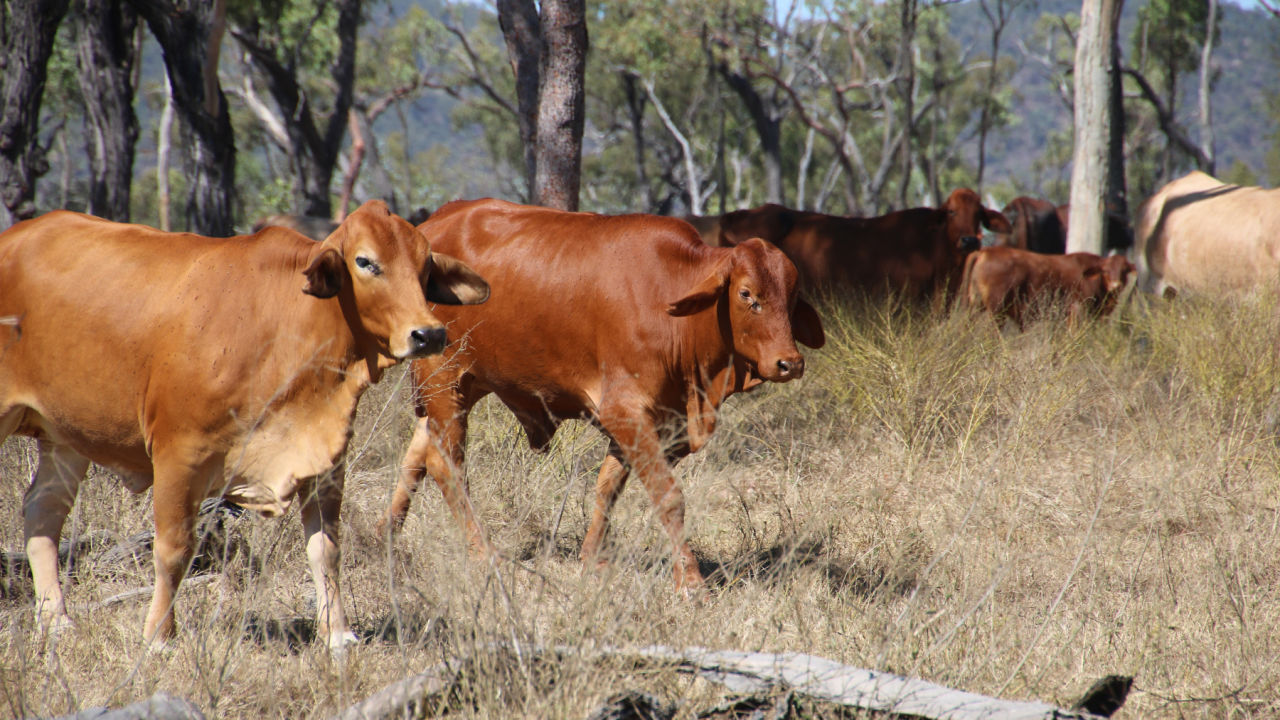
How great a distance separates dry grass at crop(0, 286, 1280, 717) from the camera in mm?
3020

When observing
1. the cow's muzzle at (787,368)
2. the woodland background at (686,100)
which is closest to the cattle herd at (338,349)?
the cow's muzzle at (787,368)

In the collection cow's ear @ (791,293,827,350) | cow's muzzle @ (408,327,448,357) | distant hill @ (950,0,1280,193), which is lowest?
cow's ear @ (791,293,827,350)

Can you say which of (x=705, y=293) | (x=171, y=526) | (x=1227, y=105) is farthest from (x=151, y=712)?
(x=1227, y=105)

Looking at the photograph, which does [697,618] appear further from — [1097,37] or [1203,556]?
[1097,37]

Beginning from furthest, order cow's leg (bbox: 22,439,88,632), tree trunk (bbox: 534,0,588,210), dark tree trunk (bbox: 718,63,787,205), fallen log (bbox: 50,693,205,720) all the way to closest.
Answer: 1. dark tree trunk (bbox: 718,63,787,205)
2. tree trunk (bbox: 534,0,588,210)
3. cow's leg (bbox: 22,439,88,632)
4. fallen log (bbox: 50,693,205,720)

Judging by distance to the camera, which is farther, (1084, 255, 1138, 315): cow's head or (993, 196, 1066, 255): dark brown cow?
(993, 196, 1066, 255): dark brown cow

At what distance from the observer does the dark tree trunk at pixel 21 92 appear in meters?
7.62

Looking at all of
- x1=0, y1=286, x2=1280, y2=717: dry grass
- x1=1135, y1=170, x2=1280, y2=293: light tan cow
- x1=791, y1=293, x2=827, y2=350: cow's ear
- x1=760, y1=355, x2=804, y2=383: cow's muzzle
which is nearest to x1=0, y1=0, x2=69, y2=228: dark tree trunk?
x1=0, y1=286, x2=1280, y2=717: dry grass

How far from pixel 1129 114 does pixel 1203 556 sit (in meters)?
35.5

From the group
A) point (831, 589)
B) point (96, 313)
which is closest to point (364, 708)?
point (96, 313)

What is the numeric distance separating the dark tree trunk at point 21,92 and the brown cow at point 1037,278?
7745 mm

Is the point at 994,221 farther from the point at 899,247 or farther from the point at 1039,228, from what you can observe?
the point at 1039,228

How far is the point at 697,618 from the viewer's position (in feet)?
10.4

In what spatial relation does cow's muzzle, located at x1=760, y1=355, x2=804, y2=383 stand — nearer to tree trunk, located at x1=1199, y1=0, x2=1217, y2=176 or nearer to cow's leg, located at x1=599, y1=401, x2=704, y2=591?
cow's leg, located at x1=599, y1=401, x2=704, y2=591
